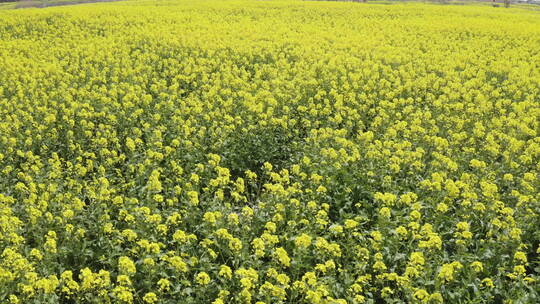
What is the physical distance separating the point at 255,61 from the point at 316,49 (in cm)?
234

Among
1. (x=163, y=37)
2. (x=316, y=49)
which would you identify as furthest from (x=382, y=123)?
(x=163, y=37)

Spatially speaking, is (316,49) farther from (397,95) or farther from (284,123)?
(284,123)

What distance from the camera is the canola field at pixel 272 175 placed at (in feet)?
17.4

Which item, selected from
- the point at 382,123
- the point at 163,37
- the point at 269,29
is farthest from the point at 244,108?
the point at 269,29

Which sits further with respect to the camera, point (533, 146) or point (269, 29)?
point (269, 29)

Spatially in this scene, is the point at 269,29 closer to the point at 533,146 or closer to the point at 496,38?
the point at 496,38

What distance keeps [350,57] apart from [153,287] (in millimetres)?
11340

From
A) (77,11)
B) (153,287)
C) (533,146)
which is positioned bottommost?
(153,287)

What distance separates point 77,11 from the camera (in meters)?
26.6

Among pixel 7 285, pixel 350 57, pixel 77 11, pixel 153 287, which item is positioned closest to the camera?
pixel 7 285

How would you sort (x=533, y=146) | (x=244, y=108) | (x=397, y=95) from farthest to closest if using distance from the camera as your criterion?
(x=397, y=95) < (x=244, y=108) < (x=533, y=146)

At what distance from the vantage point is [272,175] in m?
7.15

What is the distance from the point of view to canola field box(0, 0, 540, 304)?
5316 mm

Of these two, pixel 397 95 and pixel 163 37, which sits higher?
pixel 163 37
